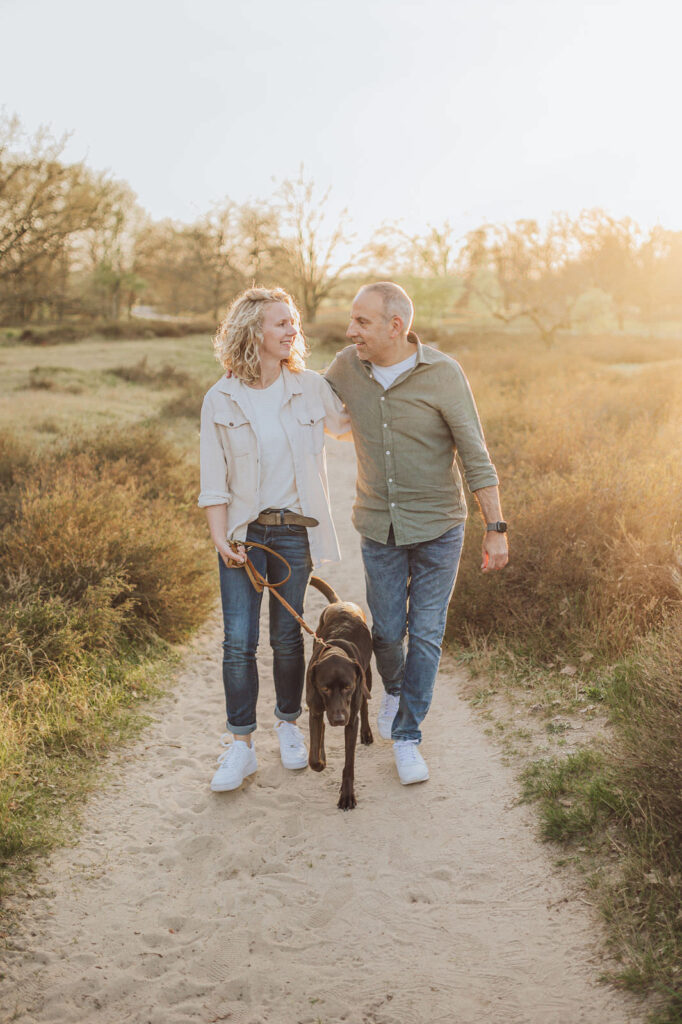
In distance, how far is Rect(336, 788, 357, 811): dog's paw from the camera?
11.8 feet

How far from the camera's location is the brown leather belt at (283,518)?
3566 millimetres

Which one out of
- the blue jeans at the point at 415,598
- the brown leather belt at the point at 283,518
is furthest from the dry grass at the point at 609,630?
the brown leather belt at the point at 283,518

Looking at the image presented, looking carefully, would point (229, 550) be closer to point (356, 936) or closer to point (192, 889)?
point (192, 889)

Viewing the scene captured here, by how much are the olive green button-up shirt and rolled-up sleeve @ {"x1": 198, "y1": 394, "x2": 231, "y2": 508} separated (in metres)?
0.66

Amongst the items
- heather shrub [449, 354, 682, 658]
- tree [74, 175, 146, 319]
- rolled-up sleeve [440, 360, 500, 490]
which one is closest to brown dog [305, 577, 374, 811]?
Result: rolled-up sleeve [440, 360, 500, 490]

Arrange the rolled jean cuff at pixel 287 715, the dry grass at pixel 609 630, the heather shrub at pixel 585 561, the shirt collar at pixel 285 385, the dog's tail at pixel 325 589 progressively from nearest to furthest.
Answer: the dry grass at pixel 609 630
the shirt collar at pixel 285 385
the rolled jean cuff at pixel 287 715
the dog's tail at pixel 325 589
the heather shrub at pixel 585 561

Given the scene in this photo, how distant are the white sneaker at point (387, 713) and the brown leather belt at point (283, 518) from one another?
4.16 feet

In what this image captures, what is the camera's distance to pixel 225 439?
3.50 metres

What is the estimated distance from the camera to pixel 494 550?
3.46 meters

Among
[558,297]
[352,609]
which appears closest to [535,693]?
[352,609]

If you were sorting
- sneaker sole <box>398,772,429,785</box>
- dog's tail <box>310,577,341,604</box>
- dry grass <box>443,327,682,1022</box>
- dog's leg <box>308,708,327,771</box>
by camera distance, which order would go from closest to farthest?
dry grass <box>443,327,682,1022</box> < dog's leg <box>308,708,327,771</box> < sneaker sole <box>398,772,429,785</box> < dog's tail <box>310,577,341,604</box>

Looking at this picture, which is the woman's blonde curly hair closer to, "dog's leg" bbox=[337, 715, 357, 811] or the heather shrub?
"dog's leg" bbox=[337, 715, 357, 811]

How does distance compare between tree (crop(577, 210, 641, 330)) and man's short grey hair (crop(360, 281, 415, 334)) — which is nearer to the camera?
man's short grey hair (crop(360, 281, 415, 334))

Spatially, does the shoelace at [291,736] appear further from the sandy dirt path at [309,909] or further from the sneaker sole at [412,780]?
the sneaker sole at [412,780]
